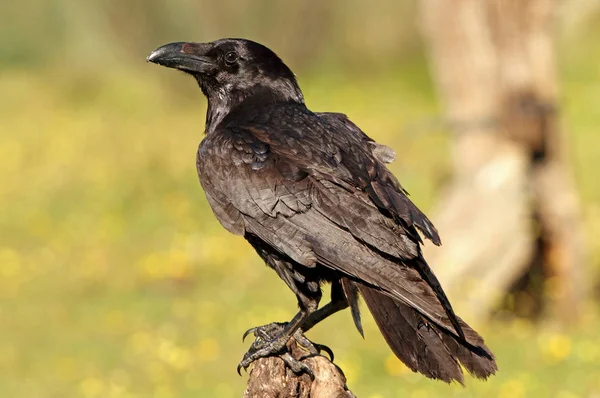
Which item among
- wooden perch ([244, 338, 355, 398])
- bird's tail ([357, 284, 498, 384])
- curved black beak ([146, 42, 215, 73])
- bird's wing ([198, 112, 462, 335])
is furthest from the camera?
curved black beak ([146, 42, 215, 73])

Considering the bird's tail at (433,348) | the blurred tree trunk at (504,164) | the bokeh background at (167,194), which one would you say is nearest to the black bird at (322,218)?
the bird's tail at (433,348)

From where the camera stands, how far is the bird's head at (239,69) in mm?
5496

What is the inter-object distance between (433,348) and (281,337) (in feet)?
2.30

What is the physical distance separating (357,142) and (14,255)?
8015 mm

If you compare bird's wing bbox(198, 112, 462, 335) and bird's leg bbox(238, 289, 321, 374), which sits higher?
bird's wing bbox(198, 112, 462, 335)

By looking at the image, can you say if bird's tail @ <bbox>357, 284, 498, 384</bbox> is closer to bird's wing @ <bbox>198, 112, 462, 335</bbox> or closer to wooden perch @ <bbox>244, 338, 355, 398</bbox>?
bird's wing @ <bbox>198, 112, 462, 335</bbox>

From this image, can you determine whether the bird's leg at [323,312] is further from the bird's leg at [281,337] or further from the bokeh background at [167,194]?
the bokeh background at [167,194]

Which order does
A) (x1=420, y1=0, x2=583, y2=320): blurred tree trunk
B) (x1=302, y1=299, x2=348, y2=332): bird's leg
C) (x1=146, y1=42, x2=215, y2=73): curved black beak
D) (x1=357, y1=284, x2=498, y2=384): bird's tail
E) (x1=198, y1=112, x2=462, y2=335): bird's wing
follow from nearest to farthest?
(x1=357, y1=284, x2=498, y2=384): bird's tail < (x1=198, y1=112, x2=462, y2=335): bird's wing < (x1=302, y1=299, x2=348, y2=332): bird's leg < (x1=146, y1=42, x2=215, y2=73): curved black beak < (x1=420, y1=0, x2=583, y2=320): blurred tree trunk

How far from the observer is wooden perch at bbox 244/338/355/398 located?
4.63m

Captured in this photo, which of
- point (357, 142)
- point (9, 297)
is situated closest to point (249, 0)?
point (9, 297)

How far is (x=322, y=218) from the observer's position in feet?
15.5

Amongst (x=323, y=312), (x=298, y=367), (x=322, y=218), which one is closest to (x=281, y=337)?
(x=298, y=367)

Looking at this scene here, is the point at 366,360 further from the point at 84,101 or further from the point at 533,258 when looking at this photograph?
the point at 84,101

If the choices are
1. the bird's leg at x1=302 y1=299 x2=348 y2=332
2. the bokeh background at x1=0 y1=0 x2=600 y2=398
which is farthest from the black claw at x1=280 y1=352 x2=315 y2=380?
the bokeh background at x1=0 y1=0 x2=600 y2=398
